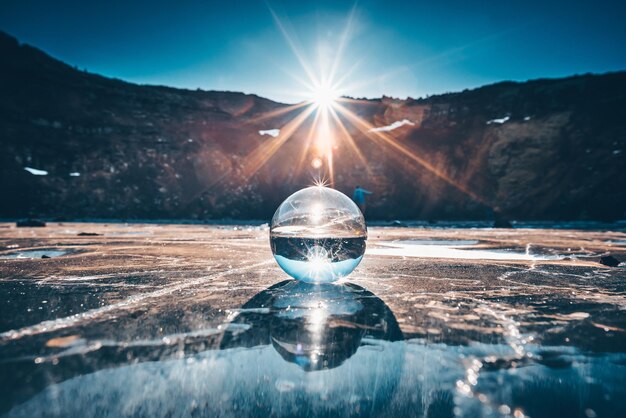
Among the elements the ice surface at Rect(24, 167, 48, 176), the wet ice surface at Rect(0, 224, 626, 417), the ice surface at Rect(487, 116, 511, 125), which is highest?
the ice surface at Rect(487, 116, 511, 125)

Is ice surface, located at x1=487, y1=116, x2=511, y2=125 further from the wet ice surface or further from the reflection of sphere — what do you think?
the reflection of sphere

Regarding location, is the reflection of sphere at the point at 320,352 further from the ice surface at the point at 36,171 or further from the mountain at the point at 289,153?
the ice surface at the point at 36,171

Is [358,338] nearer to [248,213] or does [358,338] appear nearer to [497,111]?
[248,213]

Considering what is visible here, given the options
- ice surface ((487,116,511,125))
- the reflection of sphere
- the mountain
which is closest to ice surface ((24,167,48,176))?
the mountain

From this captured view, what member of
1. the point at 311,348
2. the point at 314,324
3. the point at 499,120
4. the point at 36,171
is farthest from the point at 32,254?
the point at 499,120

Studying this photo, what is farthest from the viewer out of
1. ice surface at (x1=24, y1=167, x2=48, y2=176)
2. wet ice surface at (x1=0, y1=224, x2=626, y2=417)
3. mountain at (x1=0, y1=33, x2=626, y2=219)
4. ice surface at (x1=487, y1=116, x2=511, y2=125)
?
ice surface at (x1=487, y1=116, x2=511, y2=125)

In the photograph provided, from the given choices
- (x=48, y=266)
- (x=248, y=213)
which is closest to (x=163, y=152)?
(x=248, y=213)

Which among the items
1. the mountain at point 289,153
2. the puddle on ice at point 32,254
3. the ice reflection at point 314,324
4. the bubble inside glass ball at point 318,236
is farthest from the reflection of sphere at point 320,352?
the mountain at point 289,153

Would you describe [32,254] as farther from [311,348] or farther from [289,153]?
[289,153]
